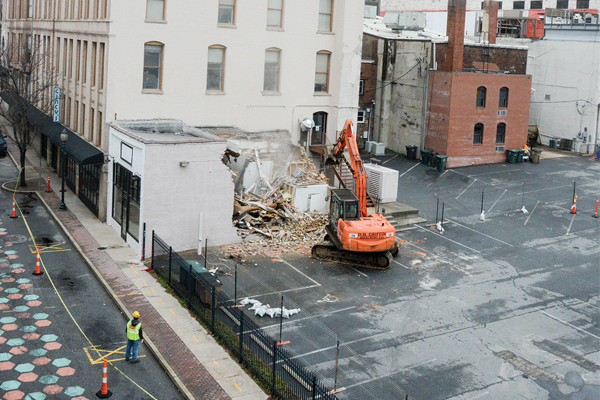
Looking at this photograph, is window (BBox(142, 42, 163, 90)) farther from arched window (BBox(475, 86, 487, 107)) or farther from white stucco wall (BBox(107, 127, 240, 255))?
arched window (BBox(475, 86, 487, 107))

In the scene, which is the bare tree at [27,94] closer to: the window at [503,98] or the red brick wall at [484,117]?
the red brick wall at [484,117]

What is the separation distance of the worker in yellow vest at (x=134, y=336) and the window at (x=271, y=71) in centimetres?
2201

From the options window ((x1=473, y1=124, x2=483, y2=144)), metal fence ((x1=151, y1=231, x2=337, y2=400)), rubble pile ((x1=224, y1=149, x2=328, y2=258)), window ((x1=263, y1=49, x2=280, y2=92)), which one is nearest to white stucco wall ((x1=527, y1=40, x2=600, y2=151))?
window ((x1=473, y1=124, x2=483, y2=144))

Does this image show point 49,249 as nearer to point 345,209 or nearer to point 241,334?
point 345,209

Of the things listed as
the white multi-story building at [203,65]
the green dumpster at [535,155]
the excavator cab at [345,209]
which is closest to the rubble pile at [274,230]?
the excavator cab at [345,209]

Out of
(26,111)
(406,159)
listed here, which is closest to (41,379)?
(26,111)

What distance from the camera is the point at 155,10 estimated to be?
3559 centimetres

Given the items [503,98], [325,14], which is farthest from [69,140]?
[503,98]

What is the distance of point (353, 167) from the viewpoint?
34125mm

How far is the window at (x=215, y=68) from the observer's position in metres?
37.9

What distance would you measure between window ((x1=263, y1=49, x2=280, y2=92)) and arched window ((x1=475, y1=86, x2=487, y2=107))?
18.6 m

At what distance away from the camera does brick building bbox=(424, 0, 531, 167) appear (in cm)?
5050

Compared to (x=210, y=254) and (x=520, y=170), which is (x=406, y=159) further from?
(x=210, y=254)

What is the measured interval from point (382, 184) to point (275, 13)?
1145cm
